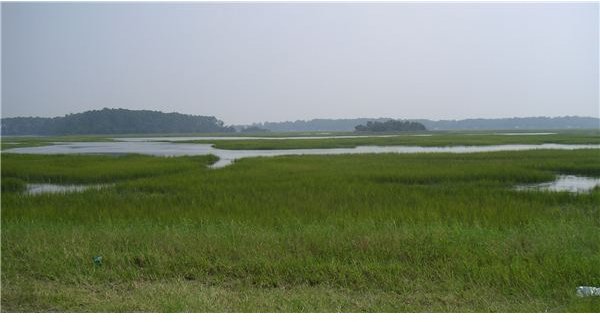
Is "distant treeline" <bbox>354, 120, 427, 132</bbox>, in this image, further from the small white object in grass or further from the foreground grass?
the small white object in grass

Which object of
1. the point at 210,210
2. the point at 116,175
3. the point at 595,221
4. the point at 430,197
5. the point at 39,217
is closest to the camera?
the point at 595,221

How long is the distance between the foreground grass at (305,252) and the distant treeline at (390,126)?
231ft

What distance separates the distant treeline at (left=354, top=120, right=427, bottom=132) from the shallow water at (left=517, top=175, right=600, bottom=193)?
65523mm

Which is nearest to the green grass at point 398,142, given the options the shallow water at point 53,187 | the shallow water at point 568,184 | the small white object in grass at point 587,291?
the shallow water at point 53,187

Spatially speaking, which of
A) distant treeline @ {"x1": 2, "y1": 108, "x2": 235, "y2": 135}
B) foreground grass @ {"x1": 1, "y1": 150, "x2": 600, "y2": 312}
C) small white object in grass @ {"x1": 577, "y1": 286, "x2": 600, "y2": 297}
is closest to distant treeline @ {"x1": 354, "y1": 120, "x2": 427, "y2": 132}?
distant treeline @ {"x1": 2, "y1": 108, "x2": 235, "y2": 135}

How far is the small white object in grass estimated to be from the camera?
3.99 m

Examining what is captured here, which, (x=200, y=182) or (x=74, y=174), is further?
(x=74, y=174)

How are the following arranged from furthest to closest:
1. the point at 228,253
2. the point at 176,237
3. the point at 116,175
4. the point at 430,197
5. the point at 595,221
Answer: the point at 116,175
the point at 430,197
the point at 595,221
the point at 176,237
the point at 228,253

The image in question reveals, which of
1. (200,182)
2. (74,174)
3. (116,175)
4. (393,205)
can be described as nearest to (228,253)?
(393,205)

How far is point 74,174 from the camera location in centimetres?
1586

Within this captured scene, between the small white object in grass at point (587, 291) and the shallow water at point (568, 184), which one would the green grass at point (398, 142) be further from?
the small white object in grass at point (587, 291)

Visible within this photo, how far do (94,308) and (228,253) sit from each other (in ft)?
5.68

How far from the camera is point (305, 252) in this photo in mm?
5324

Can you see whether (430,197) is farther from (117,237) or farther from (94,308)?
(94,308)
